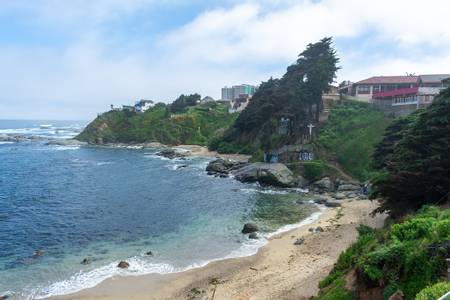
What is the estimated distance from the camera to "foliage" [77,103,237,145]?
407 feet

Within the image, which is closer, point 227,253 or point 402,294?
point 402,294

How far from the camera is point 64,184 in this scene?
61344 mm

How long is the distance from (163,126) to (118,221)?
90175mm

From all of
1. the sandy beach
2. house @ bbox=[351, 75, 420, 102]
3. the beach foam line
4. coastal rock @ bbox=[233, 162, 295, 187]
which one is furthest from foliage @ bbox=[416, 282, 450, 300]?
house @ bbox=[351, 75, 420, 102]

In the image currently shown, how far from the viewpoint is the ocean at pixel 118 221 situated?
2798 cm

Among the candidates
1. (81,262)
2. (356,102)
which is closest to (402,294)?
(81,262)

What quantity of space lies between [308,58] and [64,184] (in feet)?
193

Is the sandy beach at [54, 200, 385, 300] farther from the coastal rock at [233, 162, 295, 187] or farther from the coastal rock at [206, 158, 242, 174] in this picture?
the coastal rock at [206, 158, 242, 174]

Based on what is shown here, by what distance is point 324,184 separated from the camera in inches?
2224

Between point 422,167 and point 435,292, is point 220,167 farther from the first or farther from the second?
point 435,292

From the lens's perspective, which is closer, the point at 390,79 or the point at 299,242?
the point at 299,242

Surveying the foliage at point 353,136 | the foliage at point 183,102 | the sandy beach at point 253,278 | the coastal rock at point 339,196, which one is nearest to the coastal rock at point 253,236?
the sandy beach at point 253,278

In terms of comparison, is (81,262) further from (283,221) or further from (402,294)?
(402,294)

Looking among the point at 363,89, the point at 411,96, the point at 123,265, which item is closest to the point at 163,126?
the point at 363,89
